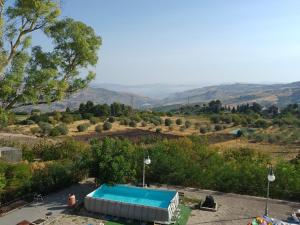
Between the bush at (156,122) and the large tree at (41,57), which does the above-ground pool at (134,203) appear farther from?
the bush at (156,122)

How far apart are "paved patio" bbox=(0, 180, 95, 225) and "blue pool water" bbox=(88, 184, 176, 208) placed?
1252 millimetres

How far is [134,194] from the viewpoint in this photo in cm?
A: 1952

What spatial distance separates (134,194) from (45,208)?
4.57 metres

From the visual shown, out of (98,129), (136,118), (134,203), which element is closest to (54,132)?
(98,129)

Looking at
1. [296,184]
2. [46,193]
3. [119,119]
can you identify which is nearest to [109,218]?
[46,193]

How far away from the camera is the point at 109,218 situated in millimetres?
16828

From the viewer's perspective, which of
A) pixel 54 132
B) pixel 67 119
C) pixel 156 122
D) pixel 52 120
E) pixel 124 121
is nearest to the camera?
pixel 54 132

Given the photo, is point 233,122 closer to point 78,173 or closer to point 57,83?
point 78,173

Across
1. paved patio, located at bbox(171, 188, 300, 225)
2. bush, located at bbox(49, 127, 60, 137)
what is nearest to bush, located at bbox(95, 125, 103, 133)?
bush, located at bbox(49, 127, 60, 137)

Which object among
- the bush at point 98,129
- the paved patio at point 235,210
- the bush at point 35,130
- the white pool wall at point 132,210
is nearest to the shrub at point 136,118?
the bush at point 98,129

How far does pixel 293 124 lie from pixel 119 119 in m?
30.5

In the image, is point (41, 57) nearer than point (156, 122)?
Yes

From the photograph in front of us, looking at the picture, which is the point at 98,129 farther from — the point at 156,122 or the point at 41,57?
the point at 41,57

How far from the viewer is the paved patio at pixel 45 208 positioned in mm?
16578
